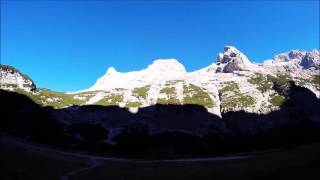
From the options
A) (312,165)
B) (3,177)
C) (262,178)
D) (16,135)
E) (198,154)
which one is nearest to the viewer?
(262,178)

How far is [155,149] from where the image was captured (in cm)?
18325

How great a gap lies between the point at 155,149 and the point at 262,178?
14151 cm

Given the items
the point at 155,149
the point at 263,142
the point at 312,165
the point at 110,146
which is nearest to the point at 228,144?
the point at 263,142

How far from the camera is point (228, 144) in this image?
198 m

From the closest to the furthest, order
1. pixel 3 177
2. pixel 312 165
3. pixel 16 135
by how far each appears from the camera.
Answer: pixel 312 165
pixel 3 177
pixel 16 135

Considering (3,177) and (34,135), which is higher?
(34,135)

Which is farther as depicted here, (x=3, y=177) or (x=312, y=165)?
(x=3, y=177)

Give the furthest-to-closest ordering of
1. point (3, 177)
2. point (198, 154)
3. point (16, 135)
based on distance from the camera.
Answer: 1. point (16, 135)
2. point (198, 154)
3. point (3, 177)

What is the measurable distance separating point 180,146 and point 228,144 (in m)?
27.1

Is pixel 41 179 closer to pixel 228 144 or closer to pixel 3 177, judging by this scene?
pixel 3 177

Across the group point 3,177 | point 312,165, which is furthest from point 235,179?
point 3,177

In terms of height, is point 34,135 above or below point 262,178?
above

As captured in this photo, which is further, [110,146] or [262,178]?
[110,146]

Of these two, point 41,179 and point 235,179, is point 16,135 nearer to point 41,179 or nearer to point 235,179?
point 41,179
